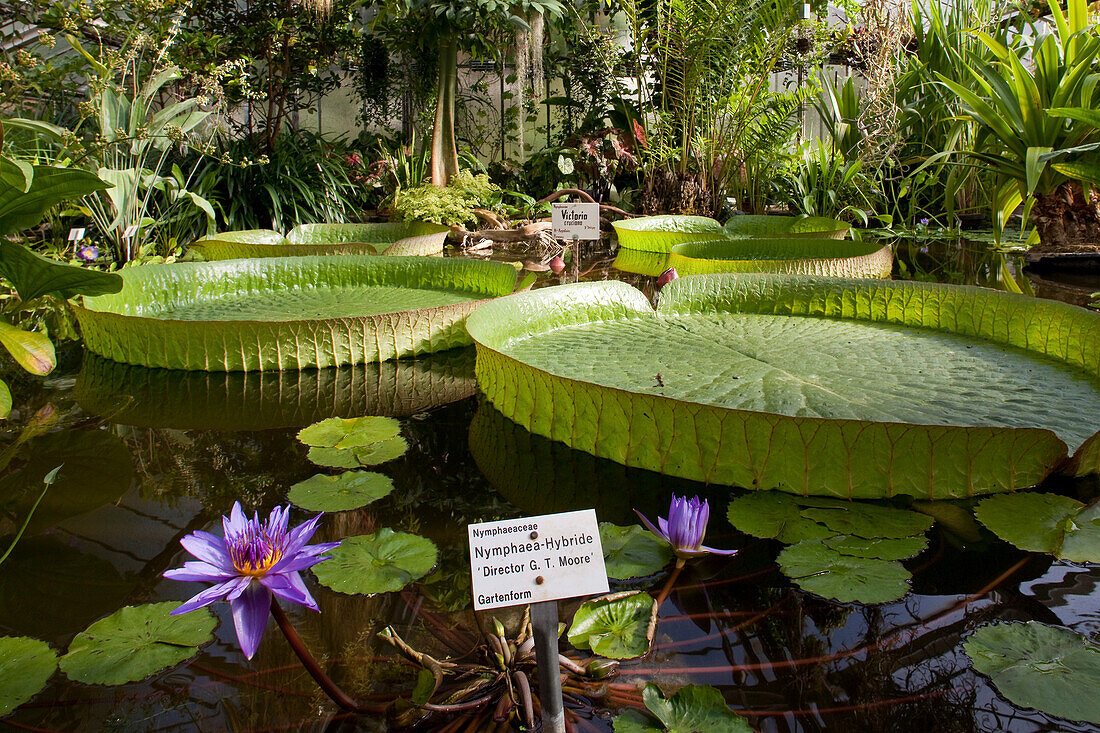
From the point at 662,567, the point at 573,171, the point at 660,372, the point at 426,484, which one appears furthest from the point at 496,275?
the point at 573,171

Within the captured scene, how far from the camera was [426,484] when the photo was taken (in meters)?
1.35

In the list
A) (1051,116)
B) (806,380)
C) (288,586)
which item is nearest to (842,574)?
(806,380)

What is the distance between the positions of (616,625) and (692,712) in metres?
0.18

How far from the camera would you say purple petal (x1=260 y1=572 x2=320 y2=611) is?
1.92 ft

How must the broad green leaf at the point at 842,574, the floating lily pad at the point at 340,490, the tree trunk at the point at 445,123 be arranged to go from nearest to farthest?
the broad green leaf at the point at 842,574, the floating lily pad at the point at 340,490, the tree trunk at the point at 445,123

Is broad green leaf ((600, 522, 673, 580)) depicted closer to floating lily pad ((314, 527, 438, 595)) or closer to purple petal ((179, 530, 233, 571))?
floating lily pad ((314, 527, 438, 595))

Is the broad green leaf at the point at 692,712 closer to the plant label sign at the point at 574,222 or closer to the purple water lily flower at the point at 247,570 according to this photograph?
the purple water lily flower at the point at 247,570

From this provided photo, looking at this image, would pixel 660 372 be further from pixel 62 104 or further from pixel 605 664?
pixel 62 104

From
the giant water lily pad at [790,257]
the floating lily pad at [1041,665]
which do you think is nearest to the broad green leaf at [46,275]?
the floating lily pad at [1041,665]

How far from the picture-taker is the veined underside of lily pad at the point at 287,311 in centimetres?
206

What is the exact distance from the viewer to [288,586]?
60 centimetres

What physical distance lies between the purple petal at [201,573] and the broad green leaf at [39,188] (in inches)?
43.1

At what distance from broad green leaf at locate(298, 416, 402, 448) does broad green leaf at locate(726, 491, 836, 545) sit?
82 cm

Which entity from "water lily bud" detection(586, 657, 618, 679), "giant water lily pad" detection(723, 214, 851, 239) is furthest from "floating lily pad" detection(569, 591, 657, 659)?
"giant water lily pad" detection(723, 214, 851, 239)
